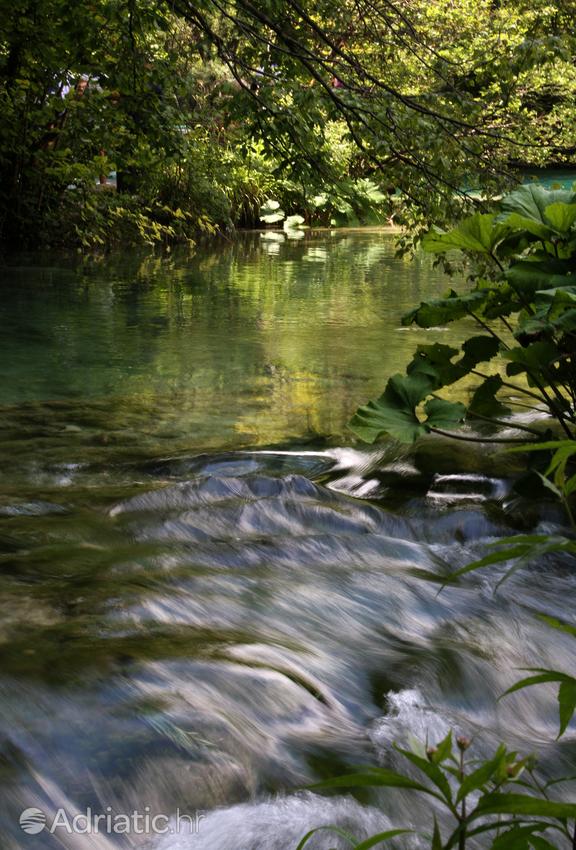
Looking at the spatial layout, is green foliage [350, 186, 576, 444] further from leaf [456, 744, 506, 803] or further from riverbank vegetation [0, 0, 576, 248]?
riverbank vegetation [0, 0, 576, 248]

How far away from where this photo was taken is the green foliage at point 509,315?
3.20 m

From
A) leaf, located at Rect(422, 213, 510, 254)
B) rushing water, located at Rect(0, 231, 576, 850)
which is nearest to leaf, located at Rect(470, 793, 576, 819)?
rushing water, located at Rect(0, 231, 576, 850)

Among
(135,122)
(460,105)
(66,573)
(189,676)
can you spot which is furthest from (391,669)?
(135,122)

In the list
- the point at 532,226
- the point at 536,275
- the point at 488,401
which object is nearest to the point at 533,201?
the point at 532,226

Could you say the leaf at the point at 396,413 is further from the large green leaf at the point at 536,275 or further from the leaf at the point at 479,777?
the leaf at the point at 479,777

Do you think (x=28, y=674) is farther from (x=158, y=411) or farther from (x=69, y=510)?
(x=158, y=411)

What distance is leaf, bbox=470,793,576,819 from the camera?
992 millimetres

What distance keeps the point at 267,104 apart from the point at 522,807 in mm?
5680

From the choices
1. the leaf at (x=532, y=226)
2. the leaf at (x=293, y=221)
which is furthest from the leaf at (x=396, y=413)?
the leaf at (x=293, y=221)

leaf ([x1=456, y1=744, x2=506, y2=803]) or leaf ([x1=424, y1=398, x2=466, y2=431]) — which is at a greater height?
leaf ([x1=424, y1=398, x2=466, y2=431])

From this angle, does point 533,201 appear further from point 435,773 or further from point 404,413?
point 435,773

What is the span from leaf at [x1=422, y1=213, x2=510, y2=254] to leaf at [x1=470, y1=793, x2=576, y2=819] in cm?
251

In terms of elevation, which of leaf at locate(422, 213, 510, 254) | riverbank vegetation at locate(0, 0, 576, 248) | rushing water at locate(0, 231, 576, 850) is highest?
riverbank vegetation at locate(0, 0, 576, 248)

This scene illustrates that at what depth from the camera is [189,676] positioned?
6.86 feet
